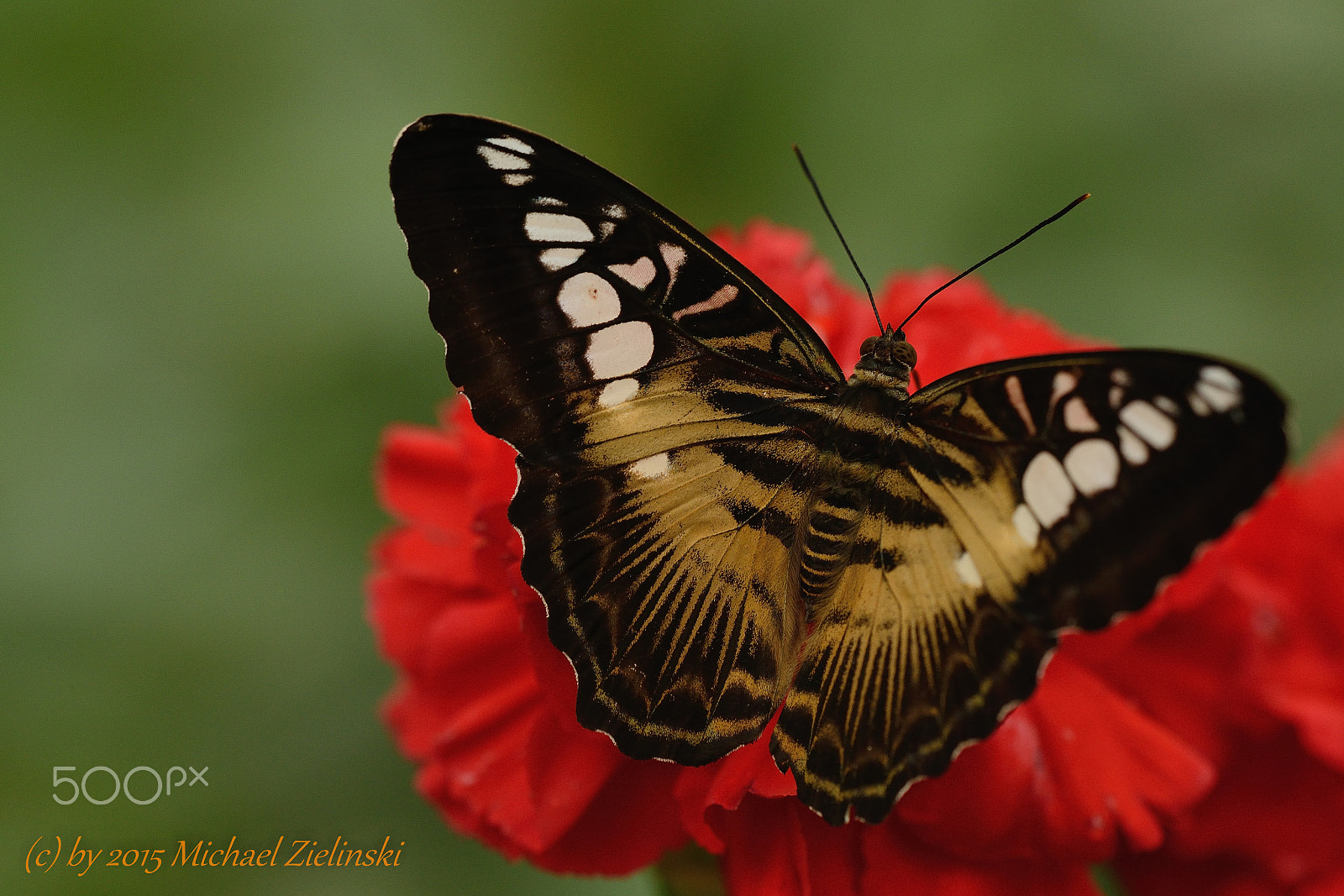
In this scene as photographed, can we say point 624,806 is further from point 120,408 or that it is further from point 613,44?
point 613,44

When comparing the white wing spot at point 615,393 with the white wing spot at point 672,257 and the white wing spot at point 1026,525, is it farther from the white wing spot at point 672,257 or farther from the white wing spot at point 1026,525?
the white wing spot at point 1026,525

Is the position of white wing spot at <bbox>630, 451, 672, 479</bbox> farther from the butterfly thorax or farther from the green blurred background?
the green blurred background

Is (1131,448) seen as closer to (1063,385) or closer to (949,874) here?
(1063,385)
